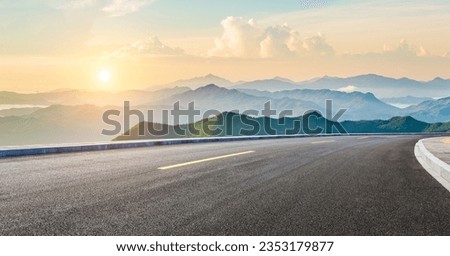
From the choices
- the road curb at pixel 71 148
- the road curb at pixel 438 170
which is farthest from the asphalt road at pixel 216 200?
the road curb at pixel 71 148

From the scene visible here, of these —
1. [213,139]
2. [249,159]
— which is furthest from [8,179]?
Result: [213,139]

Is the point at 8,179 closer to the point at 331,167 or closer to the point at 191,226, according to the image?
the point at 191,226

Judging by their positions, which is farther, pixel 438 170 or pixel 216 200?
pixel 438 170

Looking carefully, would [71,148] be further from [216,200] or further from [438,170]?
[438,170]

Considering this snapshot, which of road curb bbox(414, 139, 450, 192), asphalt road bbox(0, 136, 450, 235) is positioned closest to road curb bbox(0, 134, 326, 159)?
asphalt road bbox(0, 136, 450, 235)

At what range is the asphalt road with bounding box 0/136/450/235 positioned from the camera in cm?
443

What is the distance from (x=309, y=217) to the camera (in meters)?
4.91

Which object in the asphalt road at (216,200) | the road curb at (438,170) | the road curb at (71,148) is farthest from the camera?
the road curb at (71,148)

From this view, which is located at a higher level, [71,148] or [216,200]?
[71,148]

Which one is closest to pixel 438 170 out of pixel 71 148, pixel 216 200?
pixel 216 200

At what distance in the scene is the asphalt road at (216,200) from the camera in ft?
14.5

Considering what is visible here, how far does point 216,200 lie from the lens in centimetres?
571

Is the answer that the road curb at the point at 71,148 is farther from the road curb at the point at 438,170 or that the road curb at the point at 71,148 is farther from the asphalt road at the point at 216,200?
the road curb at the point at 438,170

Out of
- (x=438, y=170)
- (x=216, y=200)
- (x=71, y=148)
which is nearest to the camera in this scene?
(x=216, y=200)
